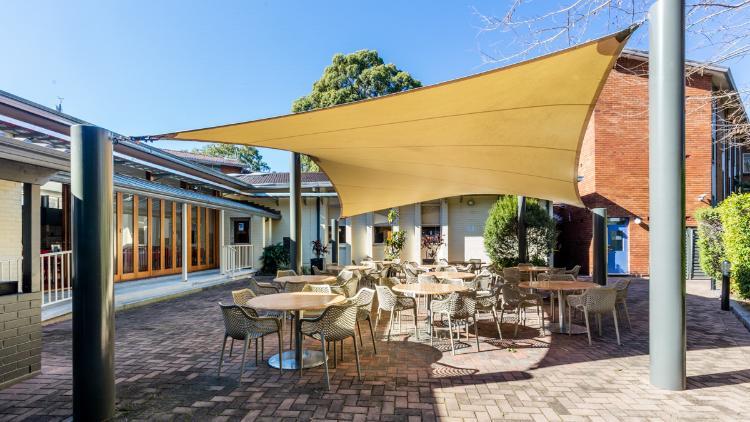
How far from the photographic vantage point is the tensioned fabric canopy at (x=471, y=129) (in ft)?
10.0

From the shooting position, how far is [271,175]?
18750mm

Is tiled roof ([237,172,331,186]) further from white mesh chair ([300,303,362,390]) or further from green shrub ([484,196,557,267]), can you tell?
white mesh chair ([300,303,362,390])

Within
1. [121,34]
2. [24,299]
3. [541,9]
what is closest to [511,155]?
[541,9]

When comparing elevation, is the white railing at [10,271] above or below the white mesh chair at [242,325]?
above

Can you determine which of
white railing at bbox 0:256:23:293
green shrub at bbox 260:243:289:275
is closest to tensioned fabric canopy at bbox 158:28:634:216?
white railing at bbox 0:256:23:293

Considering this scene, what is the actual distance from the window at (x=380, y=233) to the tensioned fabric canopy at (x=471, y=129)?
8753 millimetres

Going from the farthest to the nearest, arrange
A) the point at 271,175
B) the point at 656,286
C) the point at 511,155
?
1. the point at 271,175
2. the point at 511,155
3. the point at 656,286

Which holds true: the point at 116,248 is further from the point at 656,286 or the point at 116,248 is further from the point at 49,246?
the point at 656,286

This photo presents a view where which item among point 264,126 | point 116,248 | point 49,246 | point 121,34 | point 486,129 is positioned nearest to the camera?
point 264,126

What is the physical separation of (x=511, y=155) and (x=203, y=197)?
28.3ft

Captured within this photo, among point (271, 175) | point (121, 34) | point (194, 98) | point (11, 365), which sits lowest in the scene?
point (11, 365)

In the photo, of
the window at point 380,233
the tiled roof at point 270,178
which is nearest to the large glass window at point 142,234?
the tiled roof at point 270,178

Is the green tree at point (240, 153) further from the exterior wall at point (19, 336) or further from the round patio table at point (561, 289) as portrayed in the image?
the round patio table at point (561, 289)

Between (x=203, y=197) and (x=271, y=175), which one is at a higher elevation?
(x=271, y=175)
